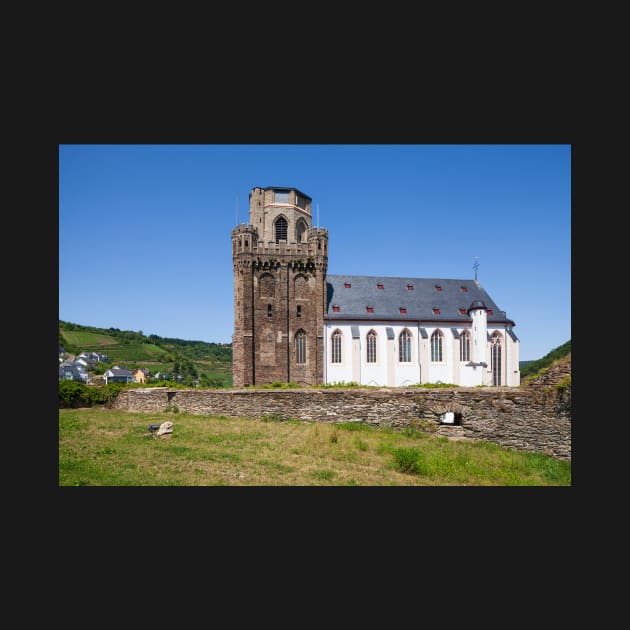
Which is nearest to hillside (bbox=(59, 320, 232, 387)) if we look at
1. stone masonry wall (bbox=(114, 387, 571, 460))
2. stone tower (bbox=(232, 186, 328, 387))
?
stone tower (bbox=(232, 186, 328, 387))

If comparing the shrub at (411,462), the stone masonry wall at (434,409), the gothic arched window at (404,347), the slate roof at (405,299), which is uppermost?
the slate roof at (405,299)

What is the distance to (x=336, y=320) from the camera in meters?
33.5

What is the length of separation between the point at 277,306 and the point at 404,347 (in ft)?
39.5

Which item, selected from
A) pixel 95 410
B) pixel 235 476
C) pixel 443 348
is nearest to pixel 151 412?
pixel 95 410

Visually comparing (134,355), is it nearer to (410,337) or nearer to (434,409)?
(410,337)

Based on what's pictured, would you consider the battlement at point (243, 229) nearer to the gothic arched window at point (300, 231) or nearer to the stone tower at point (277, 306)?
the stone tower at point (277, 306)

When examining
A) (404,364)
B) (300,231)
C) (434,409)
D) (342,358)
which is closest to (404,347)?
(404,364)

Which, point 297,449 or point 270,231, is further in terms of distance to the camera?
point 270,231

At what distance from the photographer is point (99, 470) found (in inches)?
349

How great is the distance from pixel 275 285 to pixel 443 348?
16215 millimetres

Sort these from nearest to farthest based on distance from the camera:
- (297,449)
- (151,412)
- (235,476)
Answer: (235,476)
(297,449)
(151,412)

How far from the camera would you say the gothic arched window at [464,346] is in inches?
1383

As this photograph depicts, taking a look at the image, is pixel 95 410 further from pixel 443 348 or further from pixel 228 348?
pixel 228 348

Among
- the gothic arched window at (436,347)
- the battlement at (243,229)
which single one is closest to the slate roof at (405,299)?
the gothic arched window at (436,347)
